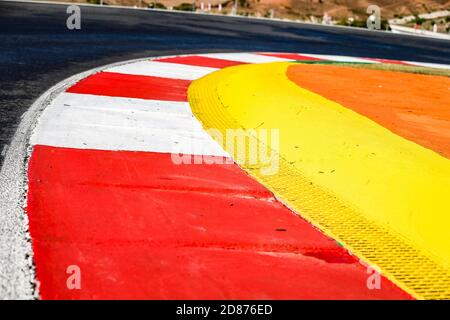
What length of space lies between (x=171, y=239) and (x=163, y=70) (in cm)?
634

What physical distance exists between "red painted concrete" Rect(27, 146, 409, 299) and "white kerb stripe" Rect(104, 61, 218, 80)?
4442mm

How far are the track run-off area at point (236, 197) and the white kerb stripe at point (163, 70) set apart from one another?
5.17 ft

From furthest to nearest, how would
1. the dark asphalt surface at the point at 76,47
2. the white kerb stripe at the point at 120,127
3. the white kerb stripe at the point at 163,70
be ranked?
the white kerb stripe at the point at 163,70 < the dark asphalt surface at the point at 76,47 < the white kerb stripe at the point at 120,127

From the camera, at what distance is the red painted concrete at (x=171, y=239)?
8.84 feet

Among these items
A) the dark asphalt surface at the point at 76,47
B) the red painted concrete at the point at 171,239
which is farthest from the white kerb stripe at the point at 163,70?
the red painted concrete at the point at 171,239

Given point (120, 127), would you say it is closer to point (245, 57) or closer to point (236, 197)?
point (236, 197)

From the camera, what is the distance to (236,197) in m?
3.99

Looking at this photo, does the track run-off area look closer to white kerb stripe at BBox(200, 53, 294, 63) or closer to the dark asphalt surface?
the dark asphalt surface

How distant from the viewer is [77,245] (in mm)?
2979

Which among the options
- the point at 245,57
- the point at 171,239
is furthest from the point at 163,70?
the point at 171,239

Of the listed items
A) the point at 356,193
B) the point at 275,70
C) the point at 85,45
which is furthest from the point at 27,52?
the point at 356,193

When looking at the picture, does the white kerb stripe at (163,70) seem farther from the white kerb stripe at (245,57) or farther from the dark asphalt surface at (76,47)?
the white kerb stripe at (245,57)

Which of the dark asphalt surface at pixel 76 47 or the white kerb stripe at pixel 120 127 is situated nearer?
the white kerb stripe at pixel 120 127

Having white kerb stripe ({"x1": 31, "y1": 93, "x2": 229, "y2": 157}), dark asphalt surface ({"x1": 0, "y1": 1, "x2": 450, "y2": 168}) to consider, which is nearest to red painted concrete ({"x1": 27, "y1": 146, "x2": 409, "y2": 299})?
white kerb stripe ({"x1": 31, "y1": 93, "x2": 229, "y2": 157})
